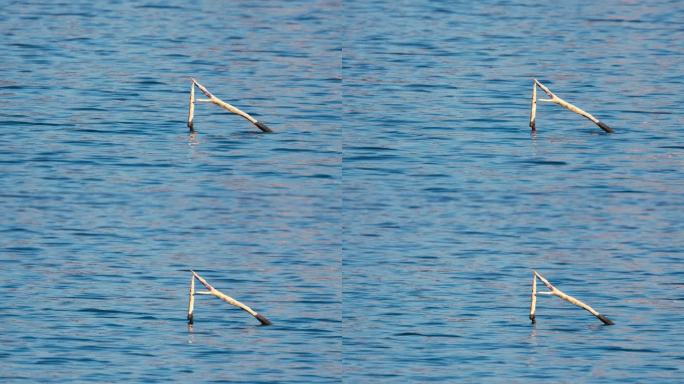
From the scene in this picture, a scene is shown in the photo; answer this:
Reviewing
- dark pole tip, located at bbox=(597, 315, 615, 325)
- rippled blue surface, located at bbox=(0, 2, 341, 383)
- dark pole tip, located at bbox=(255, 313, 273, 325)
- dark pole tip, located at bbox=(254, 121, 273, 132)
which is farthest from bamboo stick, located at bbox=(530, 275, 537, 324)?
dark pole tip, located at bbox=(254, 121, 273, 132)

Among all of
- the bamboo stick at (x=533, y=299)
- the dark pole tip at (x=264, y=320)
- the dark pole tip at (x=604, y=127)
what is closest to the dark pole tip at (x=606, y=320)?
the bamboo stick at (x=533, y=299)

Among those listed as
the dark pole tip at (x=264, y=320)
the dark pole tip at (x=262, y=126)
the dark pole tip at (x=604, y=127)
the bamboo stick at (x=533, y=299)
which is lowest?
the dark pole tip at (x=264, y=320)

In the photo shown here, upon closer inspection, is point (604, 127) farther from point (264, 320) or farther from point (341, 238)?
point (264, 320)

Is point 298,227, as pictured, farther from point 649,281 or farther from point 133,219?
point 649,281

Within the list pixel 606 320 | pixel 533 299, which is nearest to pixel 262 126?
pixel 533 299

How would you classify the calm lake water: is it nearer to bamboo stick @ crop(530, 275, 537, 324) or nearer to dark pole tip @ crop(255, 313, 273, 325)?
dark pole tip @ crop(255, 313, 273, 325)

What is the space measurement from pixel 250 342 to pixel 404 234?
4.20 meters

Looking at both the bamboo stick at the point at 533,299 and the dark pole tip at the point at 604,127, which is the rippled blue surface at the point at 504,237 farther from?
the bamboo stick at the point at 533,299

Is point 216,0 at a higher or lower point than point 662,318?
higher

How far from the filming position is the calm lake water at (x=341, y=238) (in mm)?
28578

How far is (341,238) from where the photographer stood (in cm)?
3216

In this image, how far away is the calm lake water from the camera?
28578mm

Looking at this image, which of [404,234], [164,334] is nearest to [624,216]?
[404,234]

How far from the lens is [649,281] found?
32.4 meters
